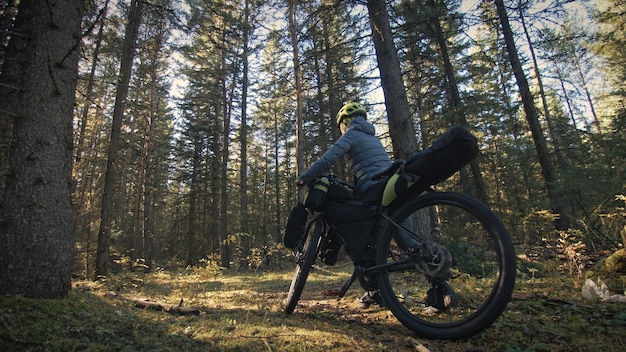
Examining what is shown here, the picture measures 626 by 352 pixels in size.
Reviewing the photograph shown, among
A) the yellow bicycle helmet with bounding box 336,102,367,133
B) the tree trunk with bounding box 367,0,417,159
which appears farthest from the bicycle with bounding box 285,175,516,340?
the tree trunk with bounding box 367,0,417,159

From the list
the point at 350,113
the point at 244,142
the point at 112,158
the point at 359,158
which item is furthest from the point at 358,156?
the point at 244,142

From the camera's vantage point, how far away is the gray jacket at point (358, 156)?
3092 mm

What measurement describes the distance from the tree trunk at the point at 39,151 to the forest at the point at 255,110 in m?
0.01

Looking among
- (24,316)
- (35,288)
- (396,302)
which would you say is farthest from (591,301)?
(35,288)

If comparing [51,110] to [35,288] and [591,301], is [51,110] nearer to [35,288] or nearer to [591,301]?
[35,288]

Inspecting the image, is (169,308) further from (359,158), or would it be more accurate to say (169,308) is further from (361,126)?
(361,126)

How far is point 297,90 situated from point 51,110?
1031 cm

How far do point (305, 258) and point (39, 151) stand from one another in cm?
303

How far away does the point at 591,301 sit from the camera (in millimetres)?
2883

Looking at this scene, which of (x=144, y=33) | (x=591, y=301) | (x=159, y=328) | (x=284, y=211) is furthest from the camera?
(x=284, y=211)

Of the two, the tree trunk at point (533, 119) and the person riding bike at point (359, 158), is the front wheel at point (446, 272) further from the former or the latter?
the tree trunk at point (533, 119)

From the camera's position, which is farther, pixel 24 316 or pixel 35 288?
pixel 35 288

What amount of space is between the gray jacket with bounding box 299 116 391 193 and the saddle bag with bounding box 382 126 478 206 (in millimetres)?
526

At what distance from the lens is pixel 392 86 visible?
6113 mm
